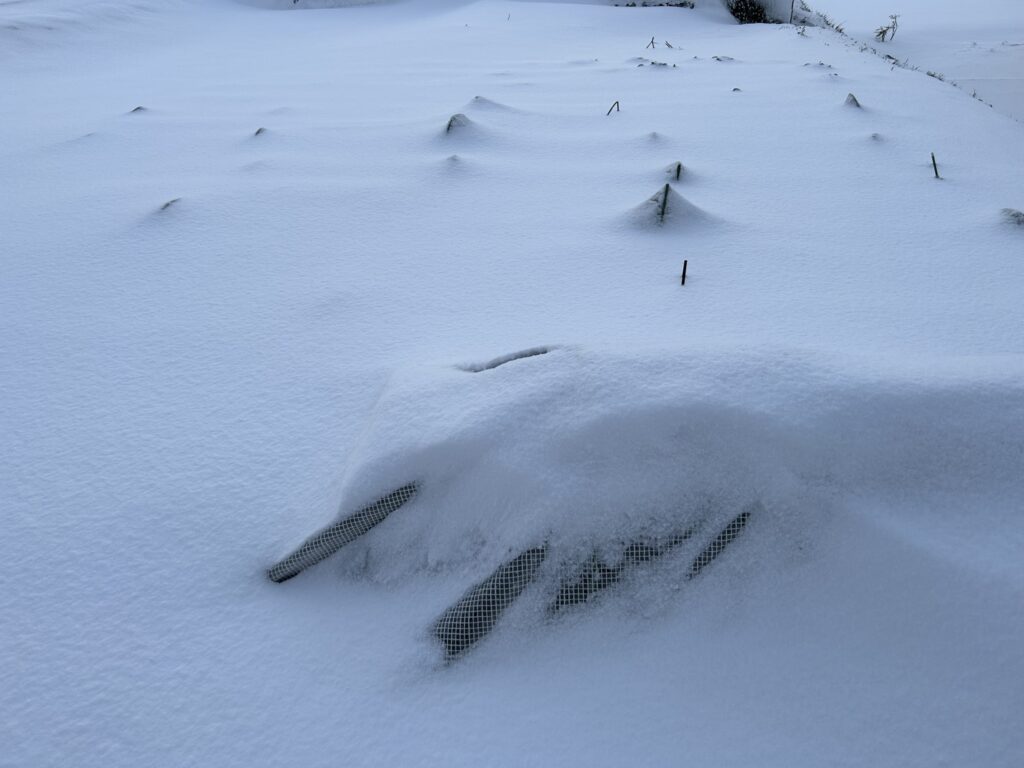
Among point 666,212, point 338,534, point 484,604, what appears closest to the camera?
point 484,604

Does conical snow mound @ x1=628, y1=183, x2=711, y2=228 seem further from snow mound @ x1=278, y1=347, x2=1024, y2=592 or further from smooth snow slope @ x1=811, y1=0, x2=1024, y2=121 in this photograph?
smooth snow slope @ x1=811, y1=0, x2=1024, y2=121

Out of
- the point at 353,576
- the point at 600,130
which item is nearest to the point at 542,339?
the point at 353,576

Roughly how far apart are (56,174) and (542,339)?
264 centimetres

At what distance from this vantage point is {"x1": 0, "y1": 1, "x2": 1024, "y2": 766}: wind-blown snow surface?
1.11 meters

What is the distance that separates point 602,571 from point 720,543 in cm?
21

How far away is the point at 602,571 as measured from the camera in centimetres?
126

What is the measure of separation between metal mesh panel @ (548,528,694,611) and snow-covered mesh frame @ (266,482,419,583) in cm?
35

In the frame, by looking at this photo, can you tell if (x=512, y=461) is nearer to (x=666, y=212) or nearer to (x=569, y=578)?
(x=569, y=578)

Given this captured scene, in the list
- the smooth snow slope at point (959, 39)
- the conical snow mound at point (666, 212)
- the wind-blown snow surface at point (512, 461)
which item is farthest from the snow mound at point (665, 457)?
the smooth snow slope at point (959, 39)

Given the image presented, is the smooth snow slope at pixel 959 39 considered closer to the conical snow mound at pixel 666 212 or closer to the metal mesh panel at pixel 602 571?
the conical snow mound at pixel 666 212

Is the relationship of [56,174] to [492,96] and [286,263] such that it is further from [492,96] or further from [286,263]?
[492,96]

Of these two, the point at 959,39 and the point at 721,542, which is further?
the point at 959,39

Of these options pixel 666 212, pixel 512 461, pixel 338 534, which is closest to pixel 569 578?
pixel 512 461

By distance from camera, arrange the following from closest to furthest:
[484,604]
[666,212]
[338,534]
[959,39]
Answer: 1. [484,604]
2. [338,534]
3. [666,212]
4. [959,39]
